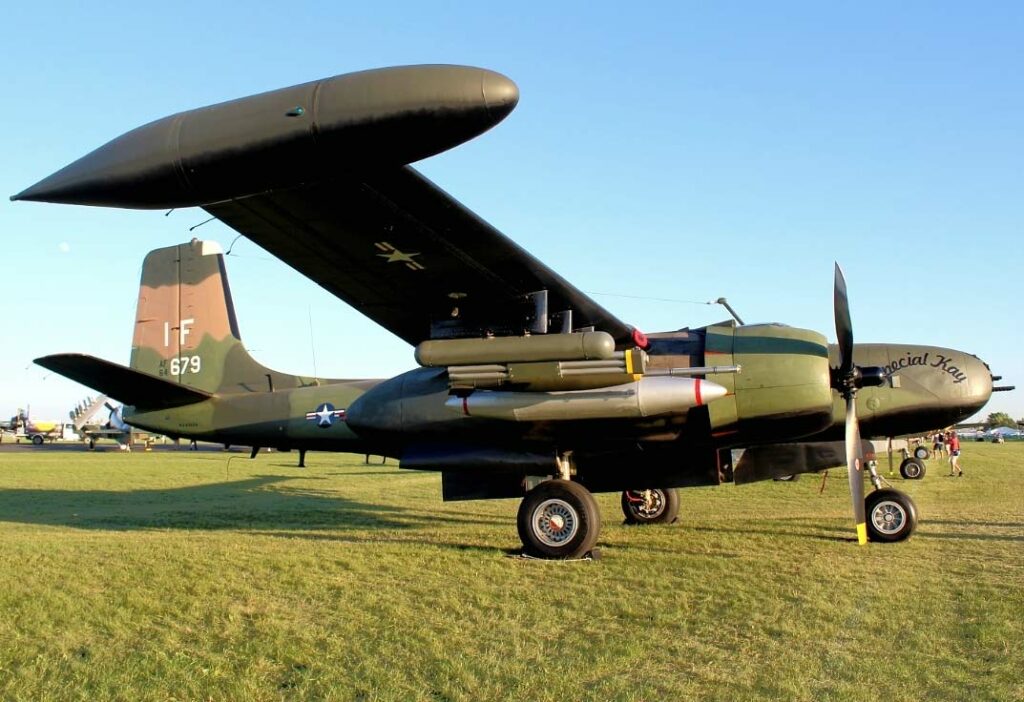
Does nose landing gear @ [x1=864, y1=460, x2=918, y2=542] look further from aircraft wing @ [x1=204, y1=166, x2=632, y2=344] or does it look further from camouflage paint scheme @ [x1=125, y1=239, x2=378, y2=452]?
camouflage paint scheme @ [x1=125, y1=239, x2=378, y2=452]

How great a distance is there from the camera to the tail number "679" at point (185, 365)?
14461 millimetres

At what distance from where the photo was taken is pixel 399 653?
558cm

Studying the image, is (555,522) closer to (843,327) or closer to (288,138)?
(843,327)

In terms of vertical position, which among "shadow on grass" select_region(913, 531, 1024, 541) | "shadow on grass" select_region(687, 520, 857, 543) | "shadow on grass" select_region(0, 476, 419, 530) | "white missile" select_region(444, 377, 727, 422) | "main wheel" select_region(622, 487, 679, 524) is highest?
"white missile" select_region(444, 377, 727, 422)

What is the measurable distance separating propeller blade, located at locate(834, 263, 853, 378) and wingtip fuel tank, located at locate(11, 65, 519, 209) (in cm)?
641

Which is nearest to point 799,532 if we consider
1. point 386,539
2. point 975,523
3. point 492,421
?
point 975,523

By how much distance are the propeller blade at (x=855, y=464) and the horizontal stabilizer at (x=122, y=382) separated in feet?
33.0

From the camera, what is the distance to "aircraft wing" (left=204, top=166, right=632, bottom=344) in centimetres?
778

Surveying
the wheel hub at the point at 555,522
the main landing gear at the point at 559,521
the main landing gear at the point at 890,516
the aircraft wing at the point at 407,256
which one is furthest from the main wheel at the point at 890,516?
the aircraft wing at the point at 407,256

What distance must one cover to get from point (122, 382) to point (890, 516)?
1148 cm

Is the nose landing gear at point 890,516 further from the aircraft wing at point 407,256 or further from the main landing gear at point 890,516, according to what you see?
the aircraft wing at point 407,256

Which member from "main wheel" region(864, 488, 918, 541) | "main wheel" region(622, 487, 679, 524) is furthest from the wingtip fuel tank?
"main wheel" region(622, 487, 679, 524)

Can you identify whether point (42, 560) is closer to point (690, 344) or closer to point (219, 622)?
point (219, 622)

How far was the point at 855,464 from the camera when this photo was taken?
10039mm
